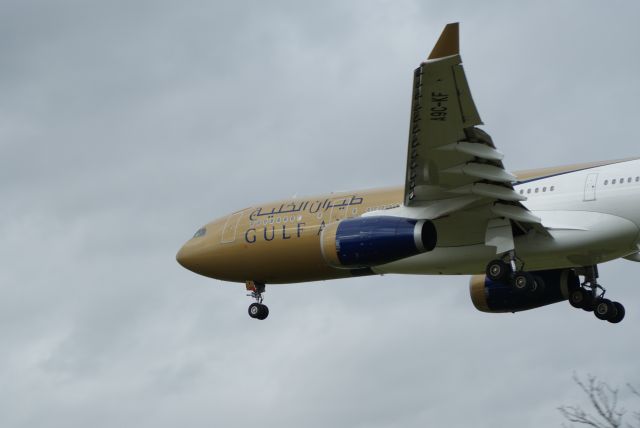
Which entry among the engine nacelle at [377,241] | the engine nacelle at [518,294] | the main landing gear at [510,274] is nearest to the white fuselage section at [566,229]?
the engine nacelle at [377,241]

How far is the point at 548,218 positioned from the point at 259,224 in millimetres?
7639

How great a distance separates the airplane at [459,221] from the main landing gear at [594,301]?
Answer: 0.09 feet

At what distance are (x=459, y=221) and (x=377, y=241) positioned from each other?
7.39 feet

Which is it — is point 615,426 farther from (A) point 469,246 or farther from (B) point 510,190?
(A) point 469,246

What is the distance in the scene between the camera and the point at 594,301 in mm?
28719

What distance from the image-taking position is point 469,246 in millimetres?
26594

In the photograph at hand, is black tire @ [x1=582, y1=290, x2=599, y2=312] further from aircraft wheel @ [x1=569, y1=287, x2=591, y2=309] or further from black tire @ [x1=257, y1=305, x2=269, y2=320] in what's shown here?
black tire @ [x1=257, y1=305, x2=269, y2=320]

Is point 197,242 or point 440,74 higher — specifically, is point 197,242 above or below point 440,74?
above

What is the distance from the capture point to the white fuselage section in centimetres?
2489

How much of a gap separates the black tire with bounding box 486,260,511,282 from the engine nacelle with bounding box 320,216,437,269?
151cm

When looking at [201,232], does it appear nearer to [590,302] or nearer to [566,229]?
[590,302]

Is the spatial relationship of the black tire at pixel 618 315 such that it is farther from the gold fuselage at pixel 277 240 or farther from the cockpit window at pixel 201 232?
the cockpit window at pixel 201 232

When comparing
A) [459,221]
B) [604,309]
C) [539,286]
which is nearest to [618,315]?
[604,309]

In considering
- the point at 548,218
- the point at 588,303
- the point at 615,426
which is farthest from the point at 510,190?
the point at 615,426
